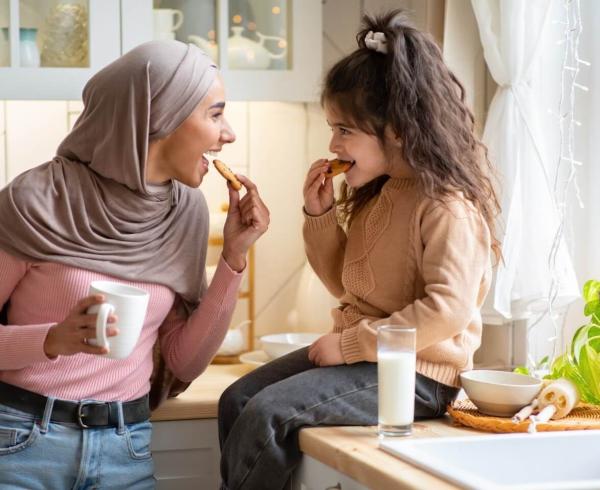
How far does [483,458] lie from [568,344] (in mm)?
725

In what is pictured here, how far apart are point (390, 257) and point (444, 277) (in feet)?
0.47

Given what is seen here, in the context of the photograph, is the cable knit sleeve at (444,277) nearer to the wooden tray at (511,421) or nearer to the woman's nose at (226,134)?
the wooden tray at (511,421)

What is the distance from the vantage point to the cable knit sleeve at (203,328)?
2.00 meters

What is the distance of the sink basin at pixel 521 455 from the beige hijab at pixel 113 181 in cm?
61

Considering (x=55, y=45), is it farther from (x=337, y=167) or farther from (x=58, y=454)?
(x=58, y=454)

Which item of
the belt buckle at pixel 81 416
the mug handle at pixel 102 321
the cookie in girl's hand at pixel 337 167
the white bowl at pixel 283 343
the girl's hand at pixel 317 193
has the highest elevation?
the cookie in girl's hand at pixel 337 167

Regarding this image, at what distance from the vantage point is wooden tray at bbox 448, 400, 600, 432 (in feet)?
5.65

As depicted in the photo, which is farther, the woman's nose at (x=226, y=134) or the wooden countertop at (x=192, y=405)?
the wooden countertop at (x=192, y=405)

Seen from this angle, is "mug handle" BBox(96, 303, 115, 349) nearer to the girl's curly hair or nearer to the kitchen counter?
the kitchen counter

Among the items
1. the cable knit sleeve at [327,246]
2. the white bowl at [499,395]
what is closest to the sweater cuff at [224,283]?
the cable knit sleeve at [327,246]

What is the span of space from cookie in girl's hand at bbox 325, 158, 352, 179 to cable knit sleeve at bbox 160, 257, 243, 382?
0.26m

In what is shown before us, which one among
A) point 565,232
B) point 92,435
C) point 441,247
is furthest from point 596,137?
point 92,435

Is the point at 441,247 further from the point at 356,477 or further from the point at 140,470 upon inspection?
the point at 140,470

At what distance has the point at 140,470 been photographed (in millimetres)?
1930
